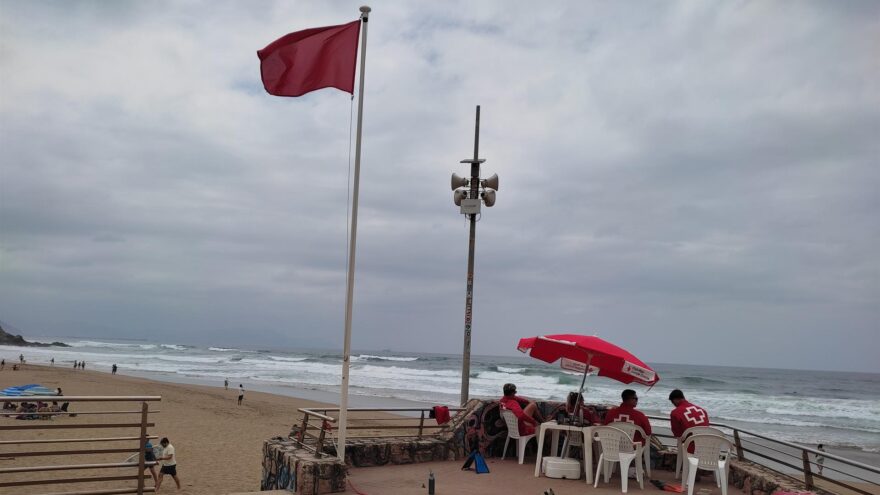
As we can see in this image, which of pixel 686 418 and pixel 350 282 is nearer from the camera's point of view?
pixel 350 282

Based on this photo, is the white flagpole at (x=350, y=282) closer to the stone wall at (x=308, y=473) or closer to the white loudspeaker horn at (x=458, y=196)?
the stone wall at (x=308, y=473)

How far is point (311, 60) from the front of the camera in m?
8.00

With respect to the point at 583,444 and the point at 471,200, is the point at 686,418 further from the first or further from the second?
the point at 471,200

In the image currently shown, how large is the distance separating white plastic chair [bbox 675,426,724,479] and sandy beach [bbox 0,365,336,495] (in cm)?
831

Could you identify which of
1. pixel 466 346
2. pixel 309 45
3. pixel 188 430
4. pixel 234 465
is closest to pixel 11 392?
pixel 188 430

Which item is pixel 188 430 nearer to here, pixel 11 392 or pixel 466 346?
pixel 11 392

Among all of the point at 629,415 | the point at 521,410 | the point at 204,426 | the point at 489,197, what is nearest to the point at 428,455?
the point at 521,410

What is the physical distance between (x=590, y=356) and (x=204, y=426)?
17.8 meters

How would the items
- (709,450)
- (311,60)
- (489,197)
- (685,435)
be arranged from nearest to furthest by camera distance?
(311,60) → (709,450) → (685,435) → (489,197)

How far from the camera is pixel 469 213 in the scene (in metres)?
11.5

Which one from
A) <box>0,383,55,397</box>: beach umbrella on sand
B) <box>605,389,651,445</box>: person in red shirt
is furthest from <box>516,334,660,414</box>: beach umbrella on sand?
<box>0,383,55,397</box>: beach umbrella on sand

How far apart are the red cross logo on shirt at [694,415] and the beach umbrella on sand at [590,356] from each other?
578 millimetres

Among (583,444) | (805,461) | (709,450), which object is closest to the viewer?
(805,461)

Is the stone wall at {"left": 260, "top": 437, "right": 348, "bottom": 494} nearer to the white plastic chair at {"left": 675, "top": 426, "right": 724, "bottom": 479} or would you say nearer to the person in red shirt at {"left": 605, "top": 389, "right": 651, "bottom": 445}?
the person in red shirt at {"left": 605, "top": 389, "right": 651, "bottom": 445}
